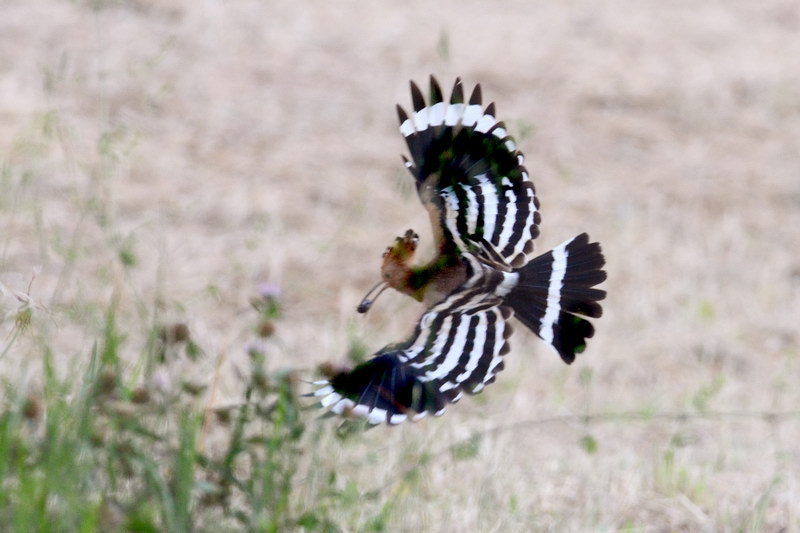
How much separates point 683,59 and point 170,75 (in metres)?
2.87

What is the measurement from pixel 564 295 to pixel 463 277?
0.88 ft

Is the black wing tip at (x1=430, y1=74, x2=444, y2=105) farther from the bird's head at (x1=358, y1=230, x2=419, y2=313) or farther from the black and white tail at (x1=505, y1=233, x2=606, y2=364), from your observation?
the black and white tail at (x1=505, y1=233, x2=606, y2=364)

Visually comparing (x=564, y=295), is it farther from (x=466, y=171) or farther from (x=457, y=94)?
(x=457, y=94)

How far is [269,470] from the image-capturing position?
1828 millimetres

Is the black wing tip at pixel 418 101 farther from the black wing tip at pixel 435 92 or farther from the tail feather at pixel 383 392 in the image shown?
the tail feather at pixel 383 392

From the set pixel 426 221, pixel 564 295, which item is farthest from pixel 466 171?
pixel 426 221

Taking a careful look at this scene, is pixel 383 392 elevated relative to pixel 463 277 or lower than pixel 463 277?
lower

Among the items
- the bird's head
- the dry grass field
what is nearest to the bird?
the bird's head

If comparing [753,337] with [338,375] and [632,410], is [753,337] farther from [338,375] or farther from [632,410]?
[338,375]

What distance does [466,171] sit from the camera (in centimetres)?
222

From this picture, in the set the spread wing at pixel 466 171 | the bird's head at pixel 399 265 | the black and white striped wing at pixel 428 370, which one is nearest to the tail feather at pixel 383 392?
the black and white striped wing at pixel 428 370

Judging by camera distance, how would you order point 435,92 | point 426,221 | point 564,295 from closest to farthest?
1. point 435,92
2. point 564,295
3. point 426,221

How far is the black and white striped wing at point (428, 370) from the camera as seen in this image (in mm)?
1981

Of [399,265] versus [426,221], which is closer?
[399,265]
